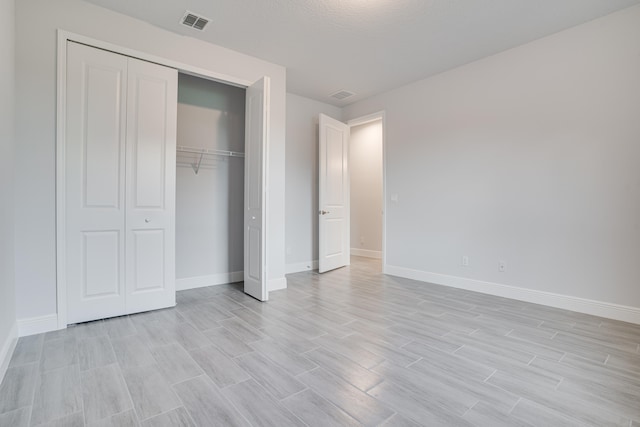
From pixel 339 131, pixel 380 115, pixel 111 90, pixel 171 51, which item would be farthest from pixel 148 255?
pixel 380 115

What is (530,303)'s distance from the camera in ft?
10.9

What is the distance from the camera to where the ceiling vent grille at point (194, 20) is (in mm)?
2869

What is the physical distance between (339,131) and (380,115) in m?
0.75

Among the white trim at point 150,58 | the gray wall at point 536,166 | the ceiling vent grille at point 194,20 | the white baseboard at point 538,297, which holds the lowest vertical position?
the white baseboard at point 538,297

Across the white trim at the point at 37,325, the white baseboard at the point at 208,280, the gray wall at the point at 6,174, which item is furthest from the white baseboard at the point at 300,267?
the gray wall at the point at 6,174

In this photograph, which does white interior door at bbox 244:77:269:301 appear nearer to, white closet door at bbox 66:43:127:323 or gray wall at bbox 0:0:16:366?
white closet door at bbox 66:43:127:323

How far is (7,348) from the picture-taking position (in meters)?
2.00

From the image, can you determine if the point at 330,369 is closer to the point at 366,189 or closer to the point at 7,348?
the point at 7,348

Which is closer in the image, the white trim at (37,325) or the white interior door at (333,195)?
the white trim at (37,325)

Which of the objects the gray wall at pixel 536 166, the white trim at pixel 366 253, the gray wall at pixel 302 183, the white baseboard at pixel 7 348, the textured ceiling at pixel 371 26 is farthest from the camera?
the white trim at pixel 366 253

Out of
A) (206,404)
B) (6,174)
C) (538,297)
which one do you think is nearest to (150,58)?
(6,174)

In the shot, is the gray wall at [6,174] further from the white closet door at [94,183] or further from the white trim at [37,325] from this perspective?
the white closet door at [94,183]

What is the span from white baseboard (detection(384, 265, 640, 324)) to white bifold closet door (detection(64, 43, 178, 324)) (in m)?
3.35

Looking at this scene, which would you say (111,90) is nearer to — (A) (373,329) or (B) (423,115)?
(A) (373,329)
